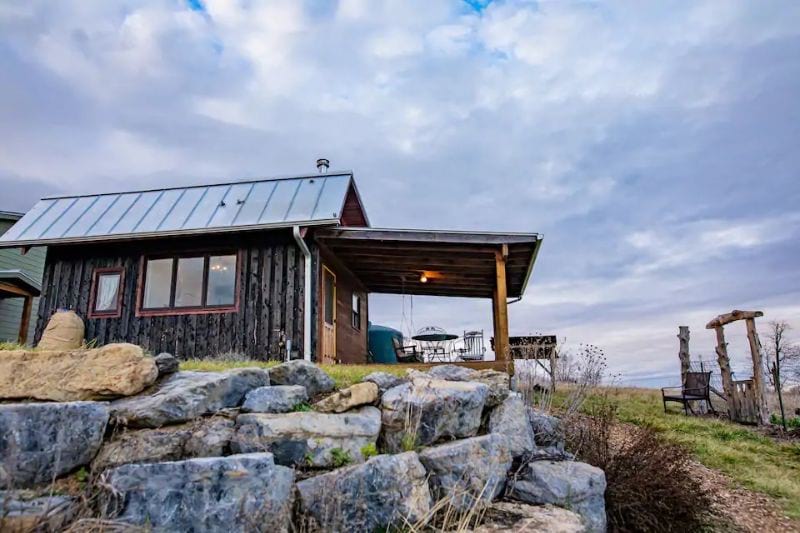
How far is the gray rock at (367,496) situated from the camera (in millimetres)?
3488

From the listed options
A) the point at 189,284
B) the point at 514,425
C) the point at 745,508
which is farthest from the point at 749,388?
the point at 189,284

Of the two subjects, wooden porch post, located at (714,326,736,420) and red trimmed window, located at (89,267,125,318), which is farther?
wooden porch post, located at (714,326,736,420)

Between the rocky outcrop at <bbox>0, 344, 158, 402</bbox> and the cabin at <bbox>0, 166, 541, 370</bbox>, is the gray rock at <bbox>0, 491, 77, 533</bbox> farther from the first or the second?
the cabin at <bbox>0, 166, 541, 370</bbox>

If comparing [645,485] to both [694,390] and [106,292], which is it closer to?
[694,390]

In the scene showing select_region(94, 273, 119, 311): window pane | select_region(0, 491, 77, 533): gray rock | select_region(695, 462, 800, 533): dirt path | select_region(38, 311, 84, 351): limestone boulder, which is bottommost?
select_region(695, 462, 800, 533): dirt path

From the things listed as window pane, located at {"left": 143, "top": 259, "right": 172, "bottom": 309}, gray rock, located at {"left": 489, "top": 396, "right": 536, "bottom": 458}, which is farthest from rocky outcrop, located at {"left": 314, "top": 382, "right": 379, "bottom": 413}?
window pane, located at {"left": 143, "top": 259, "right": 172, "bottom": 309}

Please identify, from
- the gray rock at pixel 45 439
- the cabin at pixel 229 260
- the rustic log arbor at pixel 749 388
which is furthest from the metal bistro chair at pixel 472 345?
the gray rock at pixel 45 439

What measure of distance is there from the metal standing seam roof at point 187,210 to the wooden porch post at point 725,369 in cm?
900

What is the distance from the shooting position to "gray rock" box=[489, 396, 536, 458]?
505 cm

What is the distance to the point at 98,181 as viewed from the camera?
2197 cm

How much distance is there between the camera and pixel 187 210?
978 centimetres

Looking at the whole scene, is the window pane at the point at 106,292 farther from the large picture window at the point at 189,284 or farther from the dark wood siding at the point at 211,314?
the large picture window at the point at 189,284

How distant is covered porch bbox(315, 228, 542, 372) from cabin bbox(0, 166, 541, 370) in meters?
0.03

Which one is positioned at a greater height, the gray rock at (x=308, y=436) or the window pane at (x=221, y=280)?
the window pane at (x=221, y=280)
